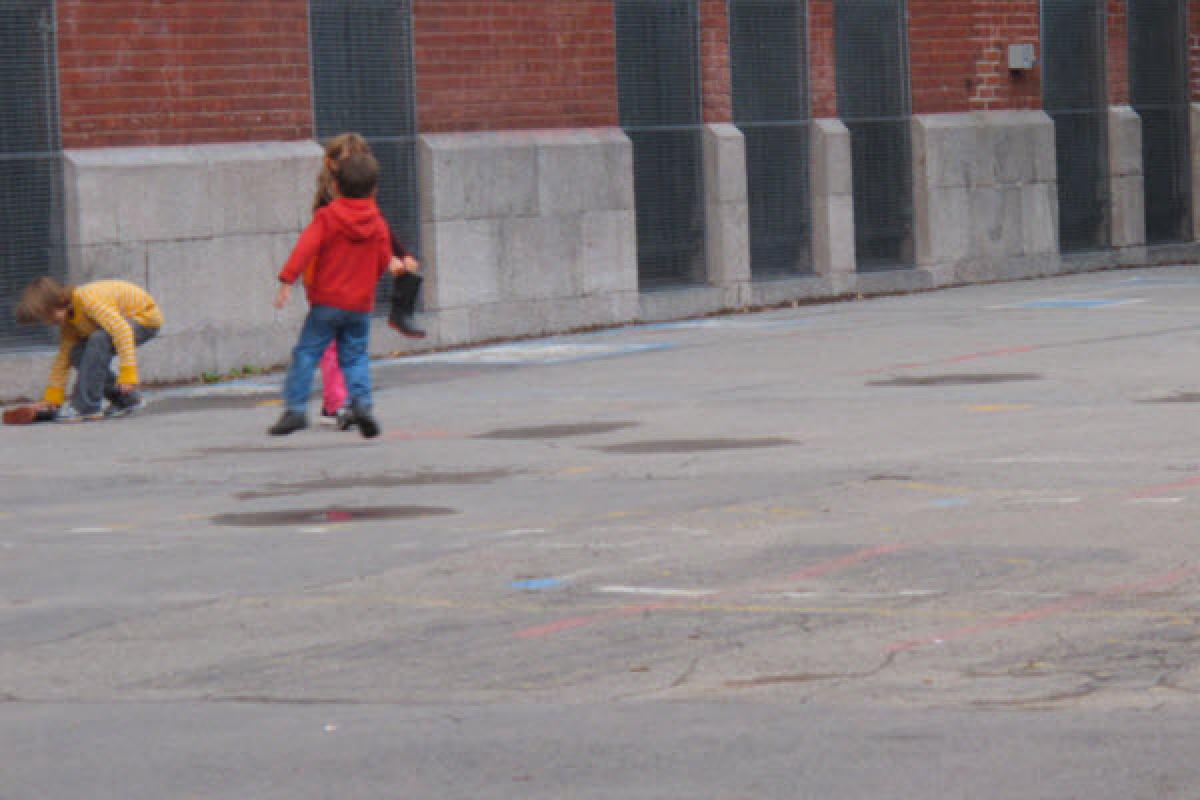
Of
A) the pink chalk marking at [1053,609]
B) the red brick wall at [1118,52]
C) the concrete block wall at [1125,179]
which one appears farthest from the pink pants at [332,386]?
the red brick wall at [1118,52]

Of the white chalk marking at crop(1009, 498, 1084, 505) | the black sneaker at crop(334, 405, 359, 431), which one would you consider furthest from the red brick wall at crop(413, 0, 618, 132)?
the white chalk marking at crop(1009, 498, 1084, 505)

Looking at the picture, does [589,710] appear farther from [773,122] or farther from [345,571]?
[773,122]

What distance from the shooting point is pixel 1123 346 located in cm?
1830

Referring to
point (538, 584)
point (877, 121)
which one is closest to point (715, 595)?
point (538, 584)

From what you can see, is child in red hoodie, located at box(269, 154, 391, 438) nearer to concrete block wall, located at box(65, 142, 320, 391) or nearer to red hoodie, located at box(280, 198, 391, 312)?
red hoodie, located at box(280, 198, 391, 312)

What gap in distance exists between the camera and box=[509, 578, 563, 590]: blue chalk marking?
8.87 metres

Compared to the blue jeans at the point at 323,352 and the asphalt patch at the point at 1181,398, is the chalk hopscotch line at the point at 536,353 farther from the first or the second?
the asphalt patch at the point at 1181,398

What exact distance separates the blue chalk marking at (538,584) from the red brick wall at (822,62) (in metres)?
16.9

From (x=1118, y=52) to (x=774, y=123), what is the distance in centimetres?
585

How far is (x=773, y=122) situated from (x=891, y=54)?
2044mm

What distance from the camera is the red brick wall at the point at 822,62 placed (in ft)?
83.2

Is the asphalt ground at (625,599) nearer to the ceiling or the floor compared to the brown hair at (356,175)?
nearer to the floor

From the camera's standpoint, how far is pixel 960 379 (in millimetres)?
16469

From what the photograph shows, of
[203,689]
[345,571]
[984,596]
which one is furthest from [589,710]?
[345,571]
